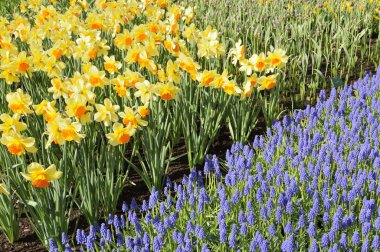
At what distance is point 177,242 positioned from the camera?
2662 millimetres

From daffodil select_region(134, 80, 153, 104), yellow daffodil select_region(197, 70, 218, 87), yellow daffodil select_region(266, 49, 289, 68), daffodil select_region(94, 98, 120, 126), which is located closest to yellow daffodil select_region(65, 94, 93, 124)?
daffodil select_region(94, 98, 120, 126)

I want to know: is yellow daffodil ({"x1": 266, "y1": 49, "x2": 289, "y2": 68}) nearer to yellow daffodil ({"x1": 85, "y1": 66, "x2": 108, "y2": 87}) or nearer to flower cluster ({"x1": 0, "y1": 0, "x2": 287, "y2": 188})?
flower cluster ({"x1": 0, "y1": 0, "x2": 287, "y2": 188})

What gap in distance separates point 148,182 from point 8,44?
145 cm

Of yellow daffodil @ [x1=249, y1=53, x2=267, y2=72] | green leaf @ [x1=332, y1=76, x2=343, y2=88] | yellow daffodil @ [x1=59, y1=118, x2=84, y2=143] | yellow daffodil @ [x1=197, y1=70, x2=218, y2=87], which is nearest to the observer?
yellow daffodil @ [x1=59, y1=118, x2=84, y2=143]

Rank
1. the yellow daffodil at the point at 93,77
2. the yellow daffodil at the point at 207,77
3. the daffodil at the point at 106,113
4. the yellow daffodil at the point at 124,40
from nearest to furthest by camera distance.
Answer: the daffodil at the point at 106,113, the yellow daffodil at the point at 93,77, the yellow daffodil at the point at 207,77, the yellow daffodil at the point at 124,40

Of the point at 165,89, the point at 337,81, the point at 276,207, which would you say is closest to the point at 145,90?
the point at 165,89

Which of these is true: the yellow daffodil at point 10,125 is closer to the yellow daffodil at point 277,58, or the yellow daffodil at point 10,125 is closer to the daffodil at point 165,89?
the daffodil at point 165,89

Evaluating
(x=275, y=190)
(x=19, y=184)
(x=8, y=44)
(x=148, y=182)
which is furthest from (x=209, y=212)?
(x=8, y=44)

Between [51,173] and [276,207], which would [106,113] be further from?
[276,207]

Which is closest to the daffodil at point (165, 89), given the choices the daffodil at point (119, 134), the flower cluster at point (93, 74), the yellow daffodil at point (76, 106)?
the flower cluster at point (93, 74)

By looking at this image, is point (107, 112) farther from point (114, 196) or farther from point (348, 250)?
point (348, 250)

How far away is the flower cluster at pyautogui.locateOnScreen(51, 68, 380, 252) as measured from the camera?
2572 mm

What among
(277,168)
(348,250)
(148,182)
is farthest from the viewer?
(148,182)

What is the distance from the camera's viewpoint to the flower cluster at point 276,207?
8.44 ft
